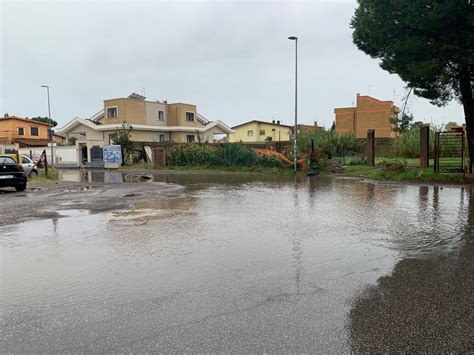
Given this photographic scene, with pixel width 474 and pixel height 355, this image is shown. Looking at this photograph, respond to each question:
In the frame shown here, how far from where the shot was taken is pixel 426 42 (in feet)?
57.9

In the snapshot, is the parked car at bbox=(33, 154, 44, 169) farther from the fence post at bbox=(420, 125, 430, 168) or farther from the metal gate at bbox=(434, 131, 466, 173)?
the metal gate at bbox=(434, 131, 466, 173)

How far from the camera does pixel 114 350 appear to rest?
3.75 meters

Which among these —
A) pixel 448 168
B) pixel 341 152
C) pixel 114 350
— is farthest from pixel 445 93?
pixel 114 350

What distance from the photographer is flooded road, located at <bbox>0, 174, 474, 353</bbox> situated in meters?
3.98

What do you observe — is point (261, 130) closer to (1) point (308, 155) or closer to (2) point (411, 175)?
(1) point (308, 155)

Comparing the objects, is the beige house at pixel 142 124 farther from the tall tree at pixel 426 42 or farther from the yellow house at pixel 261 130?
the tall tree at pixel 426 42

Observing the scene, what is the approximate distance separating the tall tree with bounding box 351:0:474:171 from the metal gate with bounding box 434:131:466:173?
1.22 meters

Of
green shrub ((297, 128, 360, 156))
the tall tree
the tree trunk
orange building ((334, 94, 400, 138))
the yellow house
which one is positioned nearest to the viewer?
the tall tree

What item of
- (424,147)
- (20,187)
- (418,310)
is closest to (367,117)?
(424,147)

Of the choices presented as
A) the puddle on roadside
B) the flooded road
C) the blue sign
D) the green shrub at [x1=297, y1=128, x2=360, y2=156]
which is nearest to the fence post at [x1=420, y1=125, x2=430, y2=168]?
the green shrub at [x1=297, y1=128, x2=360, y2=156]

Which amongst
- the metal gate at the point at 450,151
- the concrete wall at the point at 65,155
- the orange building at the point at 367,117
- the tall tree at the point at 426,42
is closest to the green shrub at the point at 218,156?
the metal gate at the point at 450,151

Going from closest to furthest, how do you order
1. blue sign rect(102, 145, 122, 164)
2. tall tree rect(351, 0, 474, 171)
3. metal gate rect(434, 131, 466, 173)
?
1. tall tree rect(351, 0, 474, 171)
2. metal gate rect(434, 131, 466, 173)
3. blue sign rect(102, 145, 122, 164)

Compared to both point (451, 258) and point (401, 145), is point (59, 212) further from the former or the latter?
point (401, 145)

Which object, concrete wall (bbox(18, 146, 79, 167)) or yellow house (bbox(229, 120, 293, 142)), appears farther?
yellow house (bbox(229, 120, 293, 142))
